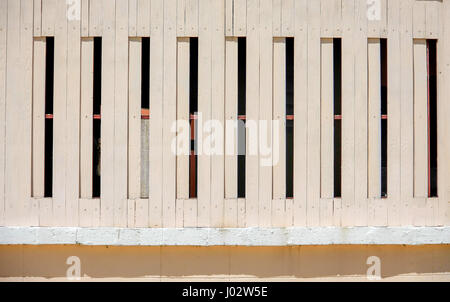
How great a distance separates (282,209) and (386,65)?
91.8 inches

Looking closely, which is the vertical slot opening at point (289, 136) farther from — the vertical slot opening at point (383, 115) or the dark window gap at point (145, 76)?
the dark window gap at point (145, 76)

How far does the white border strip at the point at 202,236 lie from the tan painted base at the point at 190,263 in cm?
17

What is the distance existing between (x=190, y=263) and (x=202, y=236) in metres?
0.42

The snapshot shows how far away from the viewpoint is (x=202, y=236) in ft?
17.0

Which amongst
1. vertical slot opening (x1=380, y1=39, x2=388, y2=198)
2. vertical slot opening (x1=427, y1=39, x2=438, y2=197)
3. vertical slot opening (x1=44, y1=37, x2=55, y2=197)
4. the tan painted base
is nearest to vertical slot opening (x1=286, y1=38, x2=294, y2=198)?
the tan painted base

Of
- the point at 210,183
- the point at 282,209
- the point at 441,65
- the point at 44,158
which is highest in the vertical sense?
the point at 441,65

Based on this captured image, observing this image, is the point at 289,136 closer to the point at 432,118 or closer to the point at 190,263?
the point at 432,118

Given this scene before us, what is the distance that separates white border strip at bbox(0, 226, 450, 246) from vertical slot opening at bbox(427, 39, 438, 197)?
0.85 m

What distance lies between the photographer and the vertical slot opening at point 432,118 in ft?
18.0

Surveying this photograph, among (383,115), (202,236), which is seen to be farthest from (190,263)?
(383,115)

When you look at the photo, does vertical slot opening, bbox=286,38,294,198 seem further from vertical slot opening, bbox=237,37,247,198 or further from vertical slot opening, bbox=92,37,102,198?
vertical slot opening, bbox=92,37,102,198
